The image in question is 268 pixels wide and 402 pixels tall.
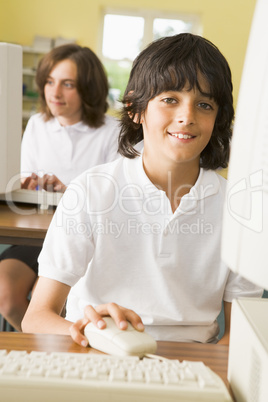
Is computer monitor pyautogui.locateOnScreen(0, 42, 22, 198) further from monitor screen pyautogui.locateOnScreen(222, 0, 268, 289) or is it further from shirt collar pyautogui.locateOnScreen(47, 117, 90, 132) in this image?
shirt collar pyautogui.locateOnScreen(47, 117, 90, 132)

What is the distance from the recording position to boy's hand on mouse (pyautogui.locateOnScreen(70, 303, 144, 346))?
2.90ft

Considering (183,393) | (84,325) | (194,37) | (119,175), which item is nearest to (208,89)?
(194,37)

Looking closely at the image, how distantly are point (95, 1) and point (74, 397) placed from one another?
794 cm

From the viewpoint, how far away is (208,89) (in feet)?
4.24

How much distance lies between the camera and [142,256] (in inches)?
49.4

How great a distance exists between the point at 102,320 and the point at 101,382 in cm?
25

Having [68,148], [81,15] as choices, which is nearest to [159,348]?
[68,148]

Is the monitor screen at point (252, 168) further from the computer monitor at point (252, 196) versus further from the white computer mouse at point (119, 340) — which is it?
the white computer mouse at point (119, 340)

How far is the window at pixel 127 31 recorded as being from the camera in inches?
318

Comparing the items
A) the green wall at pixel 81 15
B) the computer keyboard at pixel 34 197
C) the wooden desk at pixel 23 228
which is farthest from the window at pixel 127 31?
the wooden desk at pixel 23 228

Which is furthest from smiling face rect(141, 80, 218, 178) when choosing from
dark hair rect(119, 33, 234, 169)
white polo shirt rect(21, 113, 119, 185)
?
white polo shirt rect(21, 113, 119, 185)

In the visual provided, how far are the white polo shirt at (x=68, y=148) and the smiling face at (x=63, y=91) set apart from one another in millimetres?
74

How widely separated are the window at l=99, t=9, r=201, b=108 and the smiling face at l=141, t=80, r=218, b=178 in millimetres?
6793

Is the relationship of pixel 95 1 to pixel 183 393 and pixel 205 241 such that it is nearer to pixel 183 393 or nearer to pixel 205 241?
pixel 205 241
